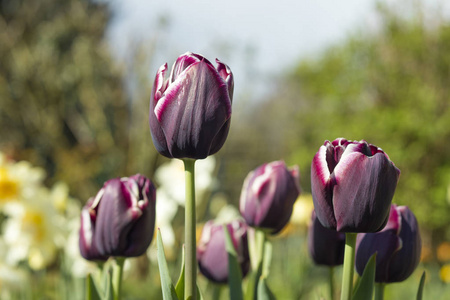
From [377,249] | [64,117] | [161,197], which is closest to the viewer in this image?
[377,249]

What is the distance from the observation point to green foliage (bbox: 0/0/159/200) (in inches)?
208

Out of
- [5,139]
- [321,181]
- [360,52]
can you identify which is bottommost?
[5,139]

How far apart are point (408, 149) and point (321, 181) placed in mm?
6634

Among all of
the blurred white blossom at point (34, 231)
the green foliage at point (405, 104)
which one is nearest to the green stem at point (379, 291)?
the blurred white blossom at point (34, 231)

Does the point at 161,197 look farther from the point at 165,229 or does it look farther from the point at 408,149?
the point at 408,149

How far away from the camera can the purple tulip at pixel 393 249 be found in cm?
78

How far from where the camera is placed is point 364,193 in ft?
2.08

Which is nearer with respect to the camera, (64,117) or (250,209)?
(250,209)

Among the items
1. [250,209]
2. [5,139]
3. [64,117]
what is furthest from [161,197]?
[5,139]

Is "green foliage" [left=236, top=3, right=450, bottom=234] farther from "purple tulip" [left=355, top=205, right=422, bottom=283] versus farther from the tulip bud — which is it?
"purple tulip" [left=355, top=205, right=422, bottom=283]

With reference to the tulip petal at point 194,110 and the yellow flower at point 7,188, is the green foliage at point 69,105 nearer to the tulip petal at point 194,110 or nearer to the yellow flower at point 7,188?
the yellow flower at point 7,188

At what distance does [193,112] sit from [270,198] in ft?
1.14

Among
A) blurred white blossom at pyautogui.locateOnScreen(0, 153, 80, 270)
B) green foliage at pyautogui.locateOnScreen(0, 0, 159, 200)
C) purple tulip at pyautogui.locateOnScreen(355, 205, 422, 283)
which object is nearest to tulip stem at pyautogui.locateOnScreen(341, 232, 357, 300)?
purple tulip at pyautogui.locateOnScreen(355, 205, 422, 283)

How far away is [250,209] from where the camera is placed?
997mm
